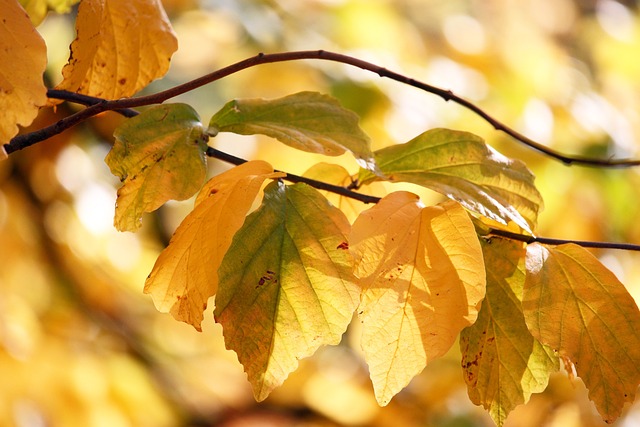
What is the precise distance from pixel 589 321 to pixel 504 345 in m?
0.04

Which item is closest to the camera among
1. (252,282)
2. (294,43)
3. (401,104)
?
(252,282)

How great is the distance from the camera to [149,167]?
0.98ft

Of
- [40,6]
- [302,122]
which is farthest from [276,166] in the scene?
[302,122]

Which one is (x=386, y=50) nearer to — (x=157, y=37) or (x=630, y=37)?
(x=630, y=37)

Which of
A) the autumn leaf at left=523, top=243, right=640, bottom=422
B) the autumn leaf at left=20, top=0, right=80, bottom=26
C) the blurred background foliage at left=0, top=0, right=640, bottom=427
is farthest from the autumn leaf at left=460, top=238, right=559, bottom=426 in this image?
the blurred background foliage at left=0, top=0, right=640, bottom=427

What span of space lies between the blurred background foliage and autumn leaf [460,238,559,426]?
28.8 inches

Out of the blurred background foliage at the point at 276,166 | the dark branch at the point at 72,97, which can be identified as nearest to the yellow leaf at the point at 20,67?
the dark branch at the point at 72,97

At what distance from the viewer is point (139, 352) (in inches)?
51.7

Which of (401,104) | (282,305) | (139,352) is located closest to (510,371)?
(282,305)

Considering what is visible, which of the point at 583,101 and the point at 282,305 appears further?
the point at 583,101

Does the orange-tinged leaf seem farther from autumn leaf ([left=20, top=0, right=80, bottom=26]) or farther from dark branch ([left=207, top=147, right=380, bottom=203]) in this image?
autumn leaf ([left=20, top=0, right=80, bottom=26])

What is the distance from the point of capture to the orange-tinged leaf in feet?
0.97

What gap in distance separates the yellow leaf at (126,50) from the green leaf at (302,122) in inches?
1.9

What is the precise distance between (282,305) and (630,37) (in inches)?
55.0
